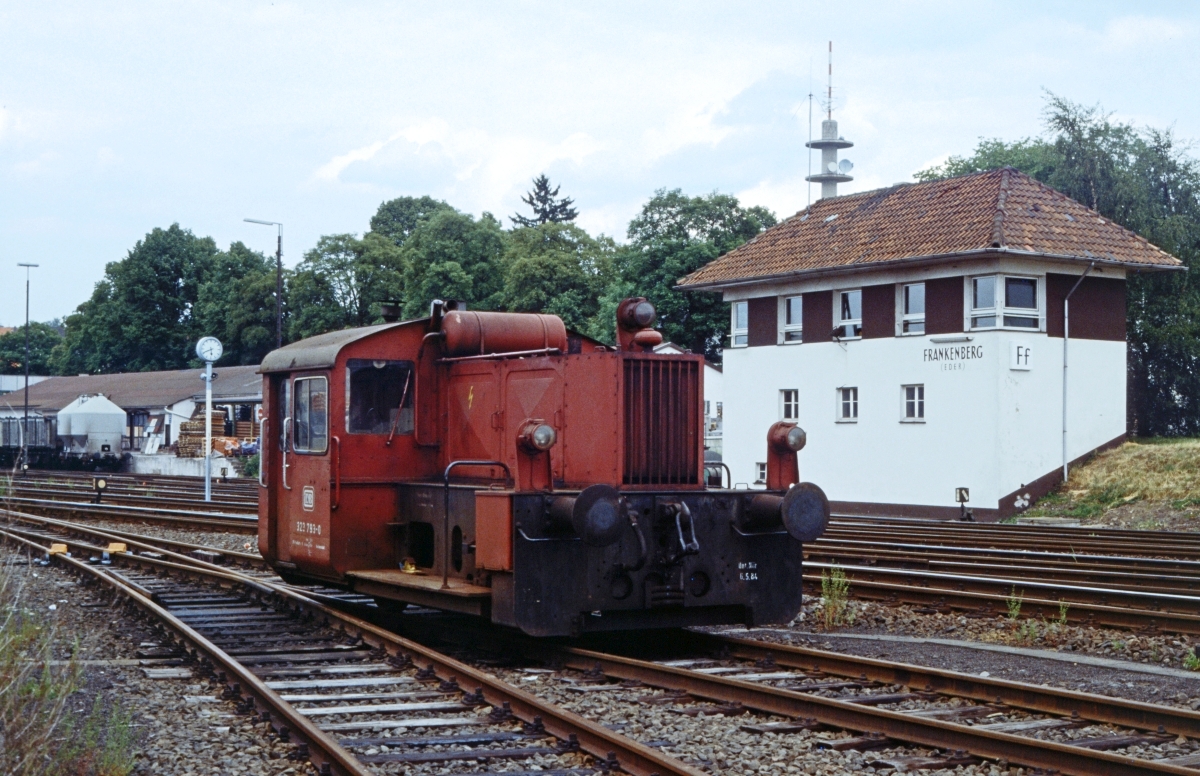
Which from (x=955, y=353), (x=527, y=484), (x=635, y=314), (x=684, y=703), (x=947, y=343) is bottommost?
(x=684, y=703)

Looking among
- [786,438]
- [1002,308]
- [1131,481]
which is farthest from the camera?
[1002,308]

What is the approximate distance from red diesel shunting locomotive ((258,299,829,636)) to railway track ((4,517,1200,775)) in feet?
1.69

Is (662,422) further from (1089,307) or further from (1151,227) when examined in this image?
(1151,227)

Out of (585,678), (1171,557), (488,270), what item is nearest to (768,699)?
(585,678)

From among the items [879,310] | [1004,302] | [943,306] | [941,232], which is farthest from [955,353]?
[941,232]

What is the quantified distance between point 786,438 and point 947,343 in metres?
20.5

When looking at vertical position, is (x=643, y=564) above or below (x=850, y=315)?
below

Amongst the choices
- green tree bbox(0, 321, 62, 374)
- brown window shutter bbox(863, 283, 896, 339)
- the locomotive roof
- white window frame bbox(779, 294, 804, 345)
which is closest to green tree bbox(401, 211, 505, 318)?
white window frame bbox(779, 294, 804, 345)

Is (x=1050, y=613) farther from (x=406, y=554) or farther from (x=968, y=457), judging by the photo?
(x=968, y=457)

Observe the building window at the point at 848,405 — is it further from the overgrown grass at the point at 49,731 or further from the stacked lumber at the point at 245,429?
the stacked lumber at the point at 245,429

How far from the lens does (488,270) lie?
73.6 m

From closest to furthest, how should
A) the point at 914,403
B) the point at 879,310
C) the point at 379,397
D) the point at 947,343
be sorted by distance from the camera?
1. the point at 379,397
2. the point at 947,343
3. the point at 914,403
4. the point at 879,310

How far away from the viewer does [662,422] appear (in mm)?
9703

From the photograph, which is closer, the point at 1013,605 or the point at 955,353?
the point at 1013,605
